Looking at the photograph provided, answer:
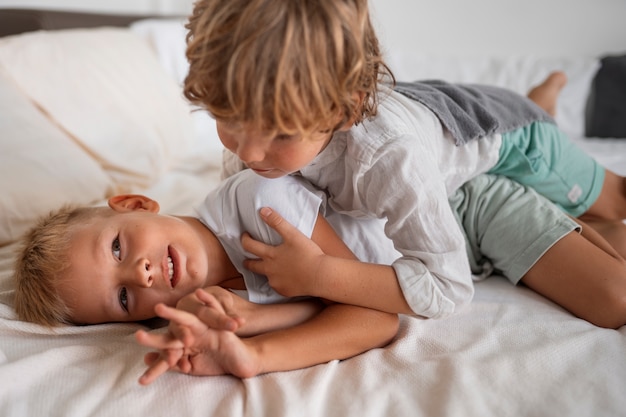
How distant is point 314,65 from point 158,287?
0.44m

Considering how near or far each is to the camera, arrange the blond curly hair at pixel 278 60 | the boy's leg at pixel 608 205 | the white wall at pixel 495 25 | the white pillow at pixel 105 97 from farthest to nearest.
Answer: the white wall at pixel 495 25
the white pillow at pixel 105 97
the boy's leg at pixel 608 205
the blond curly hair at pixel 278 60

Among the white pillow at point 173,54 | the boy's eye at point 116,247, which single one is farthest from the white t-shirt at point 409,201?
the white pillow at point 173,54

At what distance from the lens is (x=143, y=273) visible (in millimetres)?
892

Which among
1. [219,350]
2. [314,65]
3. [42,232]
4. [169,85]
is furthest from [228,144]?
[169,85]

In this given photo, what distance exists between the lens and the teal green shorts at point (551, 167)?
1.26 metres

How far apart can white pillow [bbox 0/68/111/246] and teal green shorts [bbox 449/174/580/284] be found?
2.78 ft

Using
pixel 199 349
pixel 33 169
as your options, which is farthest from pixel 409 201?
pixel 33 169

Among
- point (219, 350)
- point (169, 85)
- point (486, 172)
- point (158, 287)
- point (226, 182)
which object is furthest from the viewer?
point (169, 85)

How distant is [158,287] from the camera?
0.93 metres

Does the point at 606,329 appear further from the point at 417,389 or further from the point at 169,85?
the point at 169,85

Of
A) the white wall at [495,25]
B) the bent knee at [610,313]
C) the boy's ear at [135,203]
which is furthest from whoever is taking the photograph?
the white wall at [495,25]

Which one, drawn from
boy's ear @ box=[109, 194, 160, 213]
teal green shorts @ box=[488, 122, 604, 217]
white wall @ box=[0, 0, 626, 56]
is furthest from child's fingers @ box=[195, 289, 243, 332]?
white wall @ box=[0, 0, 626, 56]

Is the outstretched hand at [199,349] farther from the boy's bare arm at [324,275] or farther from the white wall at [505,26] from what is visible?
the white wall at [505,26]

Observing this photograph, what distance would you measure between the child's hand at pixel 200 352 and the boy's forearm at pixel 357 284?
15 cm
